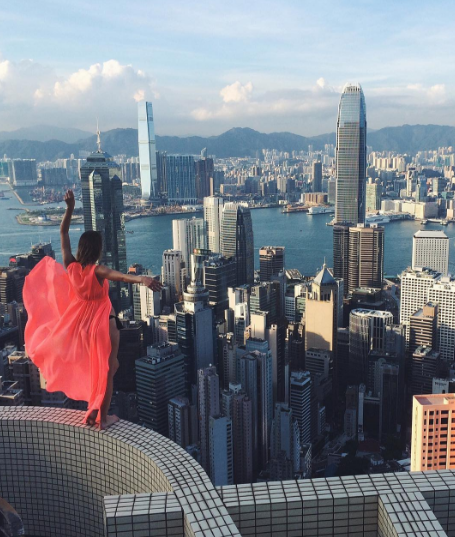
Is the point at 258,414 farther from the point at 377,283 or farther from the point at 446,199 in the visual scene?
the point at 446,199

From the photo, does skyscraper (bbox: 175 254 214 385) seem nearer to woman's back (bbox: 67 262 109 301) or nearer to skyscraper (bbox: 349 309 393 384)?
skyscraper (bbox: 349 309 393 384)

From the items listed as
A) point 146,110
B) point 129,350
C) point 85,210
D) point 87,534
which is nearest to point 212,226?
point 85,210

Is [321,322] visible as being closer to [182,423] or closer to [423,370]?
[423,370]

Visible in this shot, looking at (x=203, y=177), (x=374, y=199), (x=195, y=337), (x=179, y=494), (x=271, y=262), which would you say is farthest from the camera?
(x=203, y=177)

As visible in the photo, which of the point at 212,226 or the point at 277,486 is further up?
the point at 277,486

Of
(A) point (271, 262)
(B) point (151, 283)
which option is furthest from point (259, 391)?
(A) point (271, 262)

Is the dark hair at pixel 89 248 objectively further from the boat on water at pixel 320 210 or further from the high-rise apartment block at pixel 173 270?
the boat on water at pixel 320 210

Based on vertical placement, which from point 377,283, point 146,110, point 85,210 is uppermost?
point 146,110
